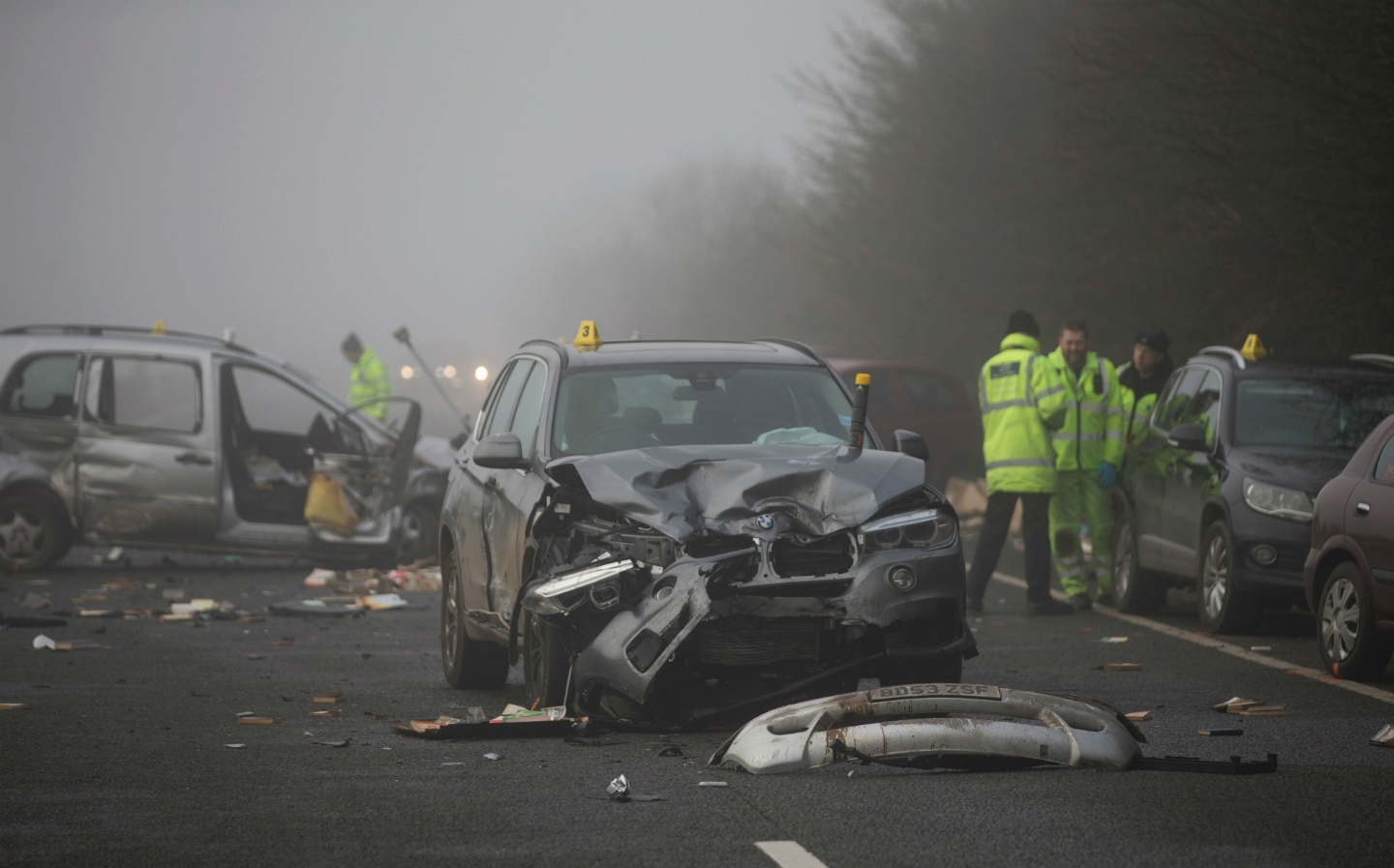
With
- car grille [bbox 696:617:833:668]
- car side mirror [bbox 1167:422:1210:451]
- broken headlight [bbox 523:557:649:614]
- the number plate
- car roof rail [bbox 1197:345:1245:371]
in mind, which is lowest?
the number plate

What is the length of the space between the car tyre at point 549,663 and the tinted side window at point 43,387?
362 inches

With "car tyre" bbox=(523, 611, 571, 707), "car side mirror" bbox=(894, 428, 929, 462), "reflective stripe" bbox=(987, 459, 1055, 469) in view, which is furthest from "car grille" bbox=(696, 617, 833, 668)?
"reflective stripe" bbox=(987, 459, 1055, 469)

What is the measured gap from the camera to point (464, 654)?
907 centimetres

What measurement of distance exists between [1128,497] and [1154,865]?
8.43m

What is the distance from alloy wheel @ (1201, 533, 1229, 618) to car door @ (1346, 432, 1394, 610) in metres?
2.23

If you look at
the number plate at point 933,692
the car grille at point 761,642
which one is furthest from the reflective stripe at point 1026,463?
the number plate at point 933,692

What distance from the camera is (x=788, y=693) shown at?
23.2 feet

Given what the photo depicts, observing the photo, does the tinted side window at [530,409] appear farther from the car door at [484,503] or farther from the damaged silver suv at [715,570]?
the damaged silver suv at [715,570]

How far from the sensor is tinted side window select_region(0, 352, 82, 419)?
50.5 ft

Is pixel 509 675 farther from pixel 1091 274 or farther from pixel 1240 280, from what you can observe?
pixel 1091 274

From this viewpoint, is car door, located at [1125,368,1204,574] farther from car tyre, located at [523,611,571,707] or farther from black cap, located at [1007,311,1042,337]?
car tyre, located at [523,611,571,707]

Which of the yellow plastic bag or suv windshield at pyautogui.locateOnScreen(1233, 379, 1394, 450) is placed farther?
the yellow plastic bag

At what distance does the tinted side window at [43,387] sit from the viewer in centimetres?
1539

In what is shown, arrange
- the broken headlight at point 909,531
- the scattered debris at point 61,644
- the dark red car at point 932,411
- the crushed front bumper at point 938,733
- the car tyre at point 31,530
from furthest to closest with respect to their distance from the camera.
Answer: the dark red car at point 932,411 < the car tyre at point 31,530 < the scattered debris at point 61,644 < the broken headlight at point 909,531 < the crushed front bumper at point 938,733
